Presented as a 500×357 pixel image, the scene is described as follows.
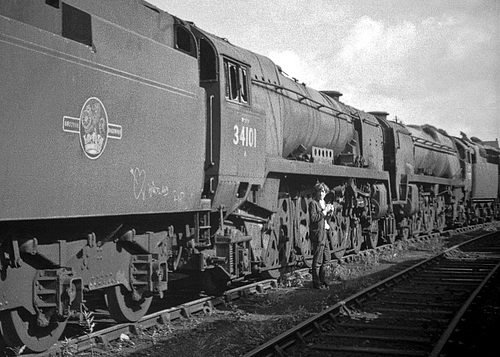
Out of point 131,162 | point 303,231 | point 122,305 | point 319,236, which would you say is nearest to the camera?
point 131,162

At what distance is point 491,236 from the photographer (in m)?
23.3

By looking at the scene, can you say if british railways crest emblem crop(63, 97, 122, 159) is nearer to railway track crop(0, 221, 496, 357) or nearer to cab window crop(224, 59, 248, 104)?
railway track crop(0, 221, 496, 357)

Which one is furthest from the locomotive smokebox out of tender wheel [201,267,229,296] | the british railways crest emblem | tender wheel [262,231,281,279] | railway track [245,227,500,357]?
the british railways crest emblem

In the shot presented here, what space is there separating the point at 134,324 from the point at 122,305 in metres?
0.26

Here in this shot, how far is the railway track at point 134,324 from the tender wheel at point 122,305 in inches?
3.4

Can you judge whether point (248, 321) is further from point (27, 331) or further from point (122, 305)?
point (27, 331)

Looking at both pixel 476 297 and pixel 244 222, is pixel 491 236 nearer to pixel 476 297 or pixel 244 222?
pixel 476 297

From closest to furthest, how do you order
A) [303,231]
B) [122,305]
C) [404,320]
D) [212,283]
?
[122,305] < [404,320] < [212,283] < [303,231]

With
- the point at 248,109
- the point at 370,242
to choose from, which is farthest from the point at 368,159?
the point at 248,109

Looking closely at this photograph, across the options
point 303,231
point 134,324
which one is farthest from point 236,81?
point 303,231

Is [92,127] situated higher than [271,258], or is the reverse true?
[92,127]

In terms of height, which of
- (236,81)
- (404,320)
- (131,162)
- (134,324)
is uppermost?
(236,81)

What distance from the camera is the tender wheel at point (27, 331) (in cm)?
544

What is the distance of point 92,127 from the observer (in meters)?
5.44
